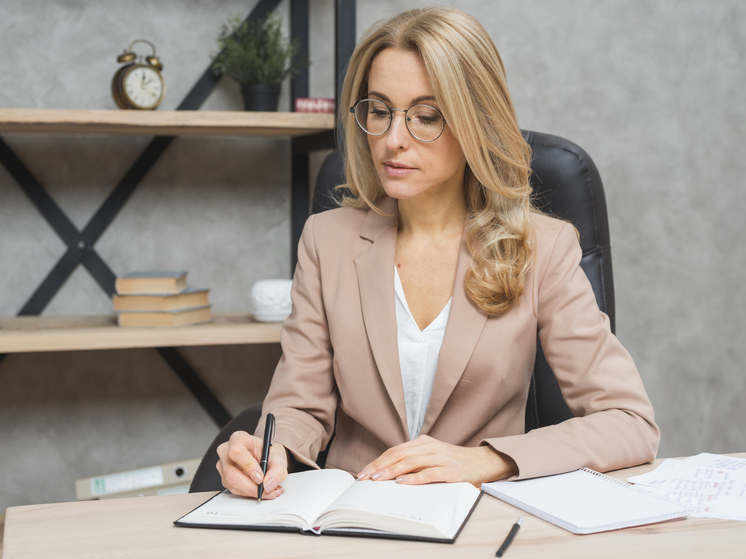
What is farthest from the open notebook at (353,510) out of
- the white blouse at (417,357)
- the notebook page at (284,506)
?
the white blouse at (417,357)

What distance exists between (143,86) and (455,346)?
1.23 m

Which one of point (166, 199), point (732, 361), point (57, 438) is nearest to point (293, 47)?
point (166, 199)

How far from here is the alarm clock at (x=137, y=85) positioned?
1854mm

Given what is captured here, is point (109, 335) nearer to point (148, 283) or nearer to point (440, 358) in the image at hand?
point (148, 283)

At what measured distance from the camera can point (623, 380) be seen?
1.12m

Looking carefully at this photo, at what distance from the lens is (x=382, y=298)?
4.09ft

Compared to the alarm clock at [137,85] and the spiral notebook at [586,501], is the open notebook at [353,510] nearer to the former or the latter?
the spiral notebook at [586,501]

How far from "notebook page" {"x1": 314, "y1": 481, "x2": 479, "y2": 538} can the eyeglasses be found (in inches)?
23.6

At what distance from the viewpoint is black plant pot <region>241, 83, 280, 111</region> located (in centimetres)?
199

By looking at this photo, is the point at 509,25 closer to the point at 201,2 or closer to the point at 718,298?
the point at 201,2

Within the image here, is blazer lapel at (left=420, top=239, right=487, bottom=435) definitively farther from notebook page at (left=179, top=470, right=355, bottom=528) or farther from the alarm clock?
the alarm clock

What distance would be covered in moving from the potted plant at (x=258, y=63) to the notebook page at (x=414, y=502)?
1.42 metres

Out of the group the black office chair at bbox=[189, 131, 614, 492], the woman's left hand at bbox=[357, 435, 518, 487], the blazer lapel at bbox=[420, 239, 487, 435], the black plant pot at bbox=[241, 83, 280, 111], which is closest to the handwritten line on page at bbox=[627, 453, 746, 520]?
the woman's left hand at bbox=[357, 435, 518, 487]

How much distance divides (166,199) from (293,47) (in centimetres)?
62
